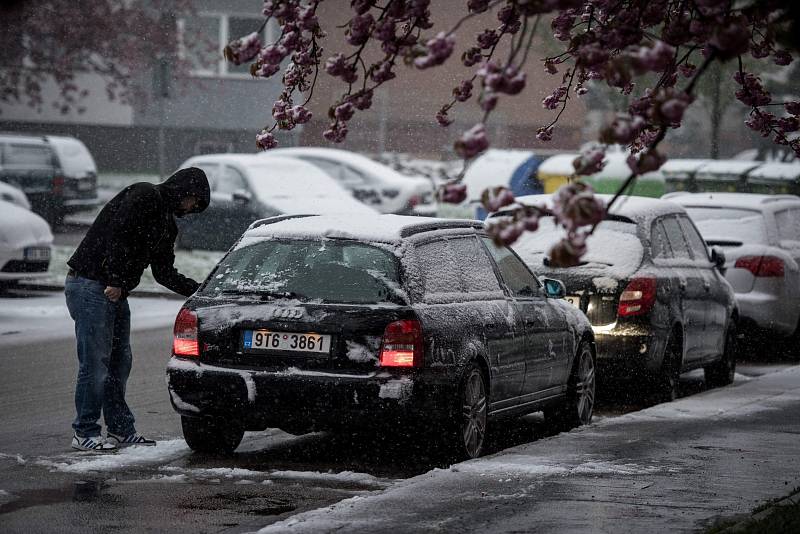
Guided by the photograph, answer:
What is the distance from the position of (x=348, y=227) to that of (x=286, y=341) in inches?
33.9

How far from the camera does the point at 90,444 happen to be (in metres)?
9.05

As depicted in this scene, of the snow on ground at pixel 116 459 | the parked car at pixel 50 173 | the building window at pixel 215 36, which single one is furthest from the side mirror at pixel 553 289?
the building window at pixel 215 36

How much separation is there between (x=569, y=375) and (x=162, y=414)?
2.85 m

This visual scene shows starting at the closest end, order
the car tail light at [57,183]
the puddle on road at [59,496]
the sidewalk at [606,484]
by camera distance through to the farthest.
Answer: the sidewalk at [606,484], the puddle on road at [59,496], the car tail light at [57,183]

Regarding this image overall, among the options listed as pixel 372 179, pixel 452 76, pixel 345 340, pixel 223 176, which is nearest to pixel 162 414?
pixel 345 340

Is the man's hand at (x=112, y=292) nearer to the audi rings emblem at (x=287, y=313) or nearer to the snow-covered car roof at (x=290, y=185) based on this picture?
the audi rings emblem at (x=287, y=313)

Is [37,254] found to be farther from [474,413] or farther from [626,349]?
[474,413]

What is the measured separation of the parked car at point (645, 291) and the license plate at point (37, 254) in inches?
308

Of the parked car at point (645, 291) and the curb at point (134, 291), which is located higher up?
the parked car at point (645, 291)

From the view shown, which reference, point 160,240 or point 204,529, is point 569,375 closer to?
point 160,240

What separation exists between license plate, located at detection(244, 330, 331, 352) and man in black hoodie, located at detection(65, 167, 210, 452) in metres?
0.93

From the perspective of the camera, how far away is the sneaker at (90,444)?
905 centimetres

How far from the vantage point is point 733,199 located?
16250 mm

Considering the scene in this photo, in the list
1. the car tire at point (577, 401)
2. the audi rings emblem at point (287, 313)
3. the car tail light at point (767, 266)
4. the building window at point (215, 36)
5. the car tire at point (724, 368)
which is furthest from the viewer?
the building window at point (215, 36)
